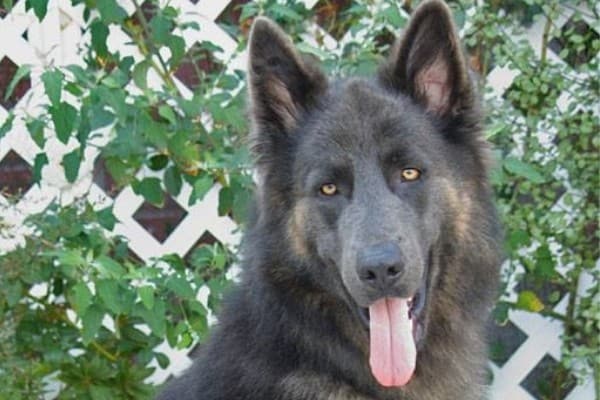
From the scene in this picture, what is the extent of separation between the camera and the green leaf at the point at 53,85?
17.2ft

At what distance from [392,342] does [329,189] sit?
1.63 ft

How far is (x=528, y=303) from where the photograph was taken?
630cm

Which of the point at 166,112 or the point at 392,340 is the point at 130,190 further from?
the point at 392,340

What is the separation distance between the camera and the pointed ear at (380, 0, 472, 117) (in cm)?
432

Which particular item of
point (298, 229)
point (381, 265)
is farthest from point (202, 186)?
point (381, 265)

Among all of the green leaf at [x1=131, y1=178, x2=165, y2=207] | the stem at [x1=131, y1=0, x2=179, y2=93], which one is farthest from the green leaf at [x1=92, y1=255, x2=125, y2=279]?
the stem at [x1=131, y1=0, x2=179, y2=93]

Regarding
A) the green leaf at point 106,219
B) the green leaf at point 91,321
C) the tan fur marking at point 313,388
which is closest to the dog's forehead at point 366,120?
the tan fur marking at point 313,388

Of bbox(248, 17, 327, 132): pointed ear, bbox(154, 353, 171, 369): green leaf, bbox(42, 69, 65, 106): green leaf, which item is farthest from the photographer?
bbox(154, 353, 171, 369): green leaf

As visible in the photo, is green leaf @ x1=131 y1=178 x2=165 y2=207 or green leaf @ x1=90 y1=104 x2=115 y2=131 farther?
green leaf @ x1=131 y1=178 x2=165 y2=207

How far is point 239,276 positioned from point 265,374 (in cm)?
39

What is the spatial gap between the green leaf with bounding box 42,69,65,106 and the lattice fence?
845 mm

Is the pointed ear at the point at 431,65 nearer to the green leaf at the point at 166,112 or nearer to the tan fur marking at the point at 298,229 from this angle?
the tan fur marking at the point at 298,229

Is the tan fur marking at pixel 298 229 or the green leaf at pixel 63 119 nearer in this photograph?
the tan fur marking at pixel 298 229

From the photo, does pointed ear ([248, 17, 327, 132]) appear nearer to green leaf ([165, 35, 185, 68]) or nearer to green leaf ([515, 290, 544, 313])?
green leaf ([165, 35, 185, 68])
